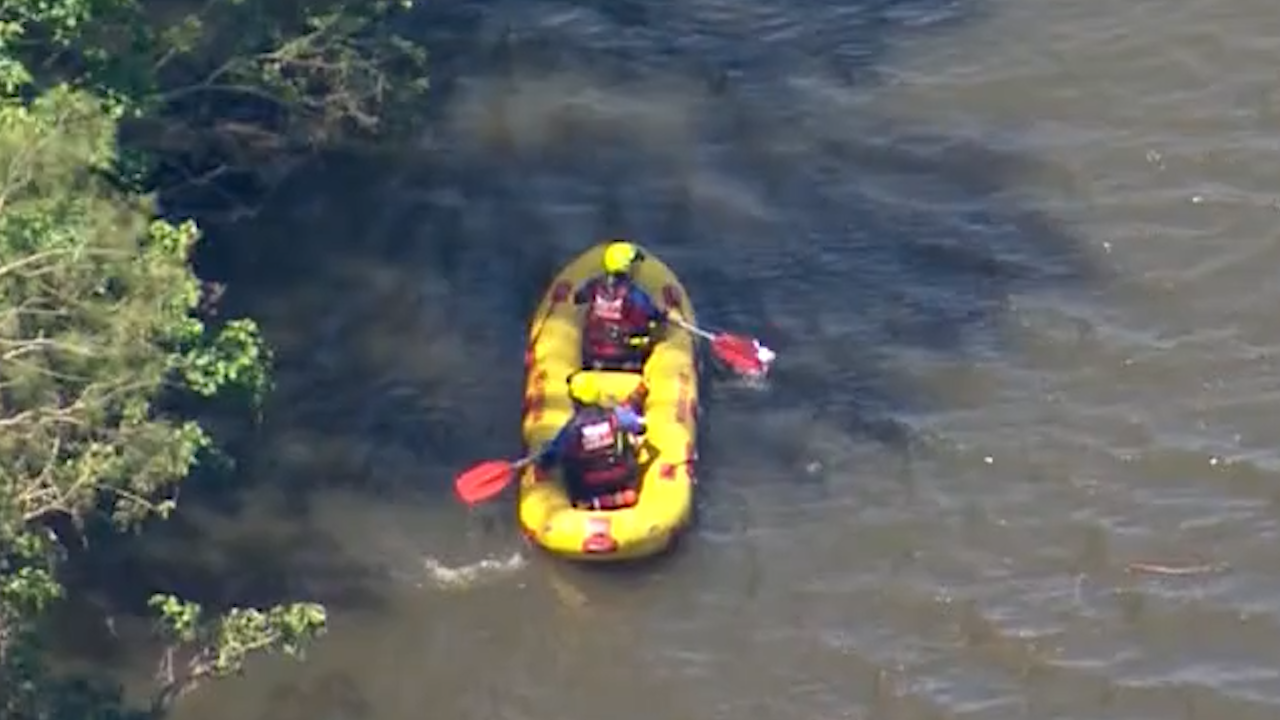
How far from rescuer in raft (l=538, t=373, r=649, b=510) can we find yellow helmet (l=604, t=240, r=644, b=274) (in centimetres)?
135

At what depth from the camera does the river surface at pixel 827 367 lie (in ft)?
53.2

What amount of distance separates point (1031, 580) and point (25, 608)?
7.08 metres

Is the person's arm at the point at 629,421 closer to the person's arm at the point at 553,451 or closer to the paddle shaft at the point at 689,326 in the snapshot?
the person's arm at the point at 553,451

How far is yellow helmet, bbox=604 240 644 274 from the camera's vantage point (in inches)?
712

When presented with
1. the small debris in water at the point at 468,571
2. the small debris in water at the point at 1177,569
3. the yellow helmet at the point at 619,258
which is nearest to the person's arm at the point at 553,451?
the small debris in water at the point at 468,571

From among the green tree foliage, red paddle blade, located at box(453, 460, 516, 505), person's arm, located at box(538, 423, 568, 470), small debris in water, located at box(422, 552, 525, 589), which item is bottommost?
small debris in water, located at box(422, 552, 525, 589)

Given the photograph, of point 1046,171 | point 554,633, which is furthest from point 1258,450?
point 554,633

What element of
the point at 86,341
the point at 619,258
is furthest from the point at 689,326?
the point at 86,341

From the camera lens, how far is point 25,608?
12703mm

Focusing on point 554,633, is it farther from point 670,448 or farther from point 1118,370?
point 1118,370

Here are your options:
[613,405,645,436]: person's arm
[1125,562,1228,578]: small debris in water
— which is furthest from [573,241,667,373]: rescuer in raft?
[1125,562,1228,578]: small debris in water

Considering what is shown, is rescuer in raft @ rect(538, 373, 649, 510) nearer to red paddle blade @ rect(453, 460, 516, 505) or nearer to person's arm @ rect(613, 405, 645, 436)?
person's arm @ rect(613, 405, 645, 436)

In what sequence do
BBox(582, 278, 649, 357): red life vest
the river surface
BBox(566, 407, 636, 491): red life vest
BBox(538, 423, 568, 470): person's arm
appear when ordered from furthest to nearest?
BBox(582, 278, 649, 357): red life vest < BBox(538, 423, 568, 470): person's arm < BBox(566, 407, 636, 491): red life vest < the river surface

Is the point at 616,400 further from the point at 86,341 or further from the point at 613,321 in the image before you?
the point at 86,341
